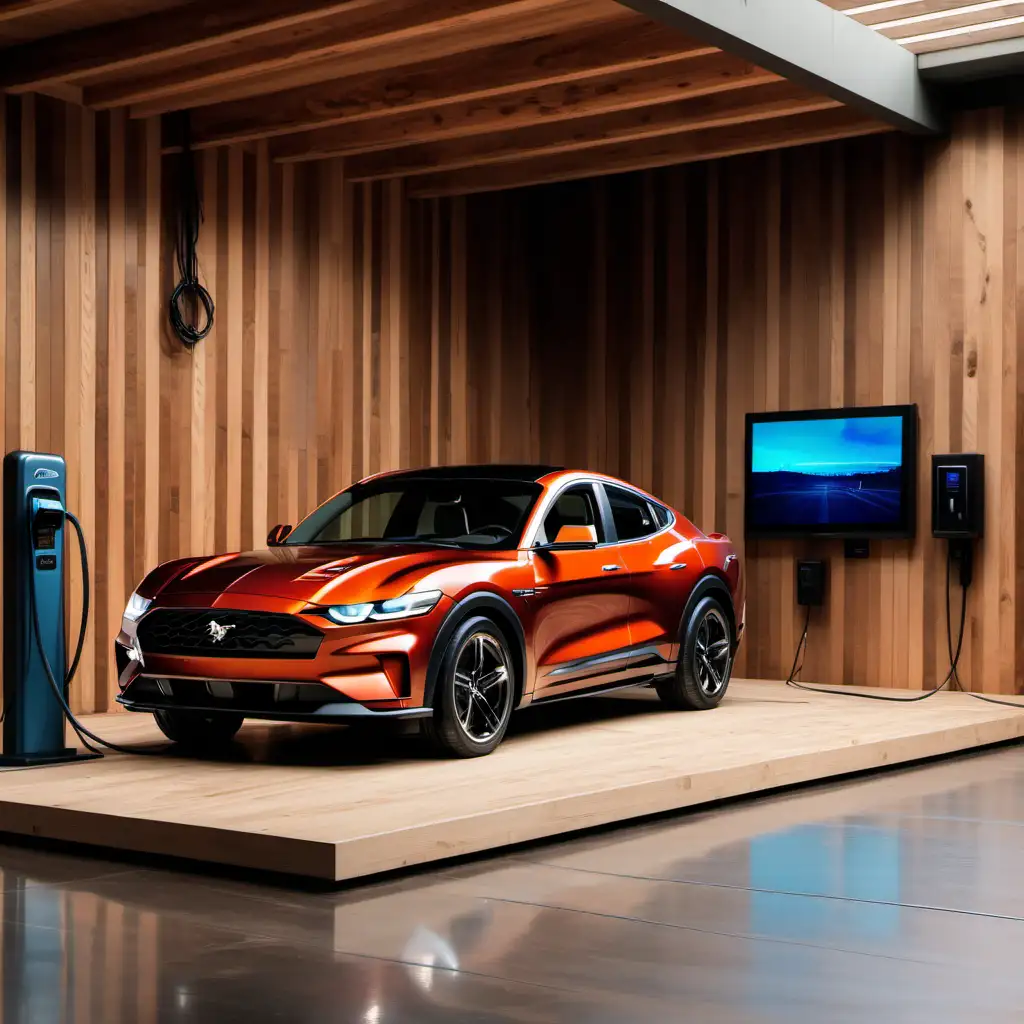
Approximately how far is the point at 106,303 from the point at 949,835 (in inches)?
232

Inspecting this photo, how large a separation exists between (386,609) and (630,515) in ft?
7.73

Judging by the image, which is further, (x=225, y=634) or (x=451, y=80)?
(x=451, y=80)

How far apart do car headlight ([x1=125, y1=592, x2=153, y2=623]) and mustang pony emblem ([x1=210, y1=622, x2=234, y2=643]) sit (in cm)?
43

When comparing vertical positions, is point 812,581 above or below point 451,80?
below

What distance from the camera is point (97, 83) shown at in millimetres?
8984

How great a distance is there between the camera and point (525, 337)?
12836 millimetres

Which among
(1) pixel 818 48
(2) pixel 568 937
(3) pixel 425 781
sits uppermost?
(1) pixel 818 48

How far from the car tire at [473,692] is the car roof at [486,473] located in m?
1.09

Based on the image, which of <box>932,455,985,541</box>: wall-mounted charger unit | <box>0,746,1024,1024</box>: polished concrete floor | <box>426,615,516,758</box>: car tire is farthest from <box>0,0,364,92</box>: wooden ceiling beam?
<box>932,455,985,541</box>: wall-mounted charger unit

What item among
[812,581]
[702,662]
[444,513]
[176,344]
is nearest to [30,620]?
[444,513]

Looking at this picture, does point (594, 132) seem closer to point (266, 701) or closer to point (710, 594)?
point (710, 594)

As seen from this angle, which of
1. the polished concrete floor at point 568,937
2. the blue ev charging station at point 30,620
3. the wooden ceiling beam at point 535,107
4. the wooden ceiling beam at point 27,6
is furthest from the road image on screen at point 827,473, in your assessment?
the blue ev charging station at point 30,620

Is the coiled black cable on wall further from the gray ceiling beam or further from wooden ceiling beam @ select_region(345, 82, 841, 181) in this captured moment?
the gray ceiling beam

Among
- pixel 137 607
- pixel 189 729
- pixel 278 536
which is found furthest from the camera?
pixel 278 536
